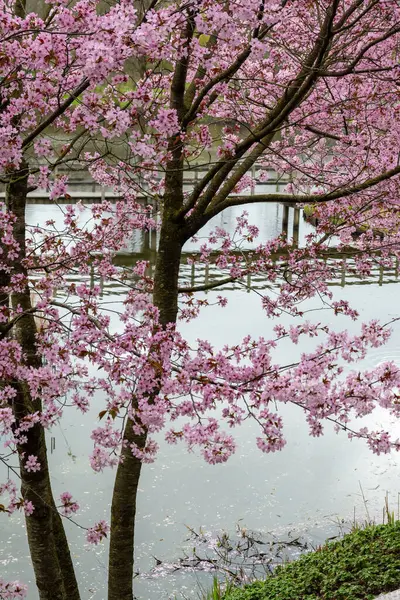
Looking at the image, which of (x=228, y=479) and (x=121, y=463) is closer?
(x=121, y=463)

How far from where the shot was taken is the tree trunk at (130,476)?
6.12m

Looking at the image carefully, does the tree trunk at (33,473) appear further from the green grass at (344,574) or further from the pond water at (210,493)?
the pond water at (210,493)

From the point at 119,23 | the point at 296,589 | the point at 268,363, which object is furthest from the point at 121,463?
the point at 119,23

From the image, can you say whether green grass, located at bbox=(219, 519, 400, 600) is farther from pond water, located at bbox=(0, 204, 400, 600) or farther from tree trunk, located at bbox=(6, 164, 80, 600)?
pond water, located at bbox=(0, 204, 400, 600)

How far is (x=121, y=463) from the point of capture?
20.0ft

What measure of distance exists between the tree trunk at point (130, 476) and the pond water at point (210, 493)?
1.57 metres

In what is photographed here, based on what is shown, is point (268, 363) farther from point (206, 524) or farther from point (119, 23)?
point (206, 524)

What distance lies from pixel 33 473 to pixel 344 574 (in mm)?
2669

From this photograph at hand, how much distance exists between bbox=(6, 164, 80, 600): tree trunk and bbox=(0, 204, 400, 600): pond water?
5.98 ft

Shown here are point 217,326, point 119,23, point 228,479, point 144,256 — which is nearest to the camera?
point 119,23

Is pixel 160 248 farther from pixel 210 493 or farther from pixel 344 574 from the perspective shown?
pixel 210 493

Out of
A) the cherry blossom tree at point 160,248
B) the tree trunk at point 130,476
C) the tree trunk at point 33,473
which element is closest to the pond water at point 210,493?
Answer: the tree trunk at point 130,476

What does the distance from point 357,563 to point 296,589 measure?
1.84 feet

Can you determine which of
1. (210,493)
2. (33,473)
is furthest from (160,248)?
(210,493)
